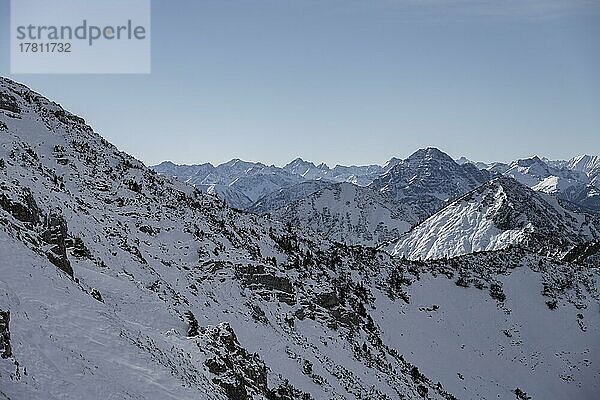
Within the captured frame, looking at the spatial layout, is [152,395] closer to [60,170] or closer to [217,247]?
[217,247]

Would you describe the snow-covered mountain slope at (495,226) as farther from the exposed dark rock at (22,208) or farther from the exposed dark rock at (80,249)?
the exposed dark rock at (22,208)

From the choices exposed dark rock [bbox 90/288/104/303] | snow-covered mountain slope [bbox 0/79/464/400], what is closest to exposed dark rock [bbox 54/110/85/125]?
snow-covered mountain slope [bbox 0/79/464/400]

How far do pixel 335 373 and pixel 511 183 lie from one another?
180 metres

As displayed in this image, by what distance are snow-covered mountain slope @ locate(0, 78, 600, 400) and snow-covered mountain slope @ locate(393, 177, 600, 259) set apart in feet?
262

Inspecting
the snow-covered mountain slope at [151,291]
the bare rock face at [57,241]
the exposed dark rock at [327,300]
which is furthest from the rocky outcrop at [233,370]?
the exposed dark rock at [327,300]

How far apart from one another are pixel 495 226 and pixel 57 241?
15684cm

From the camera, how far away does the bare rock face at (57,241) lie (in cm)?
1817

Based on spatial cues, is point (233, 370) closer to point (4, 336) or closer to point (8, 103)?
point (4, 336)

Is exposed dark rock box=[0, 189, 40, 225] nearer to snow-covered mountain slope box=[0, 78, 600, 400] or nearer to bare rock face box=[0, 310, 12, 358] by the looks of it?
snow-covered mountain slope box=[0, 78, 600, 400]

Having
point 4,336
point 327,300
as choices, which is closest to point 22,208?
point 4,336

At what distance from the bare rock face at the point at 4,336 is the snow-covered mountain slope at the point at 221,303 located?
0.22 feet

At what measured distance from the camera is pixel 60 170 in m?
41.9

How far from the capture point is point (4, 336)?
34.2ft

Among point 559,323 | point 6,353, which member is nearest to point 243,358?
point 6,353
